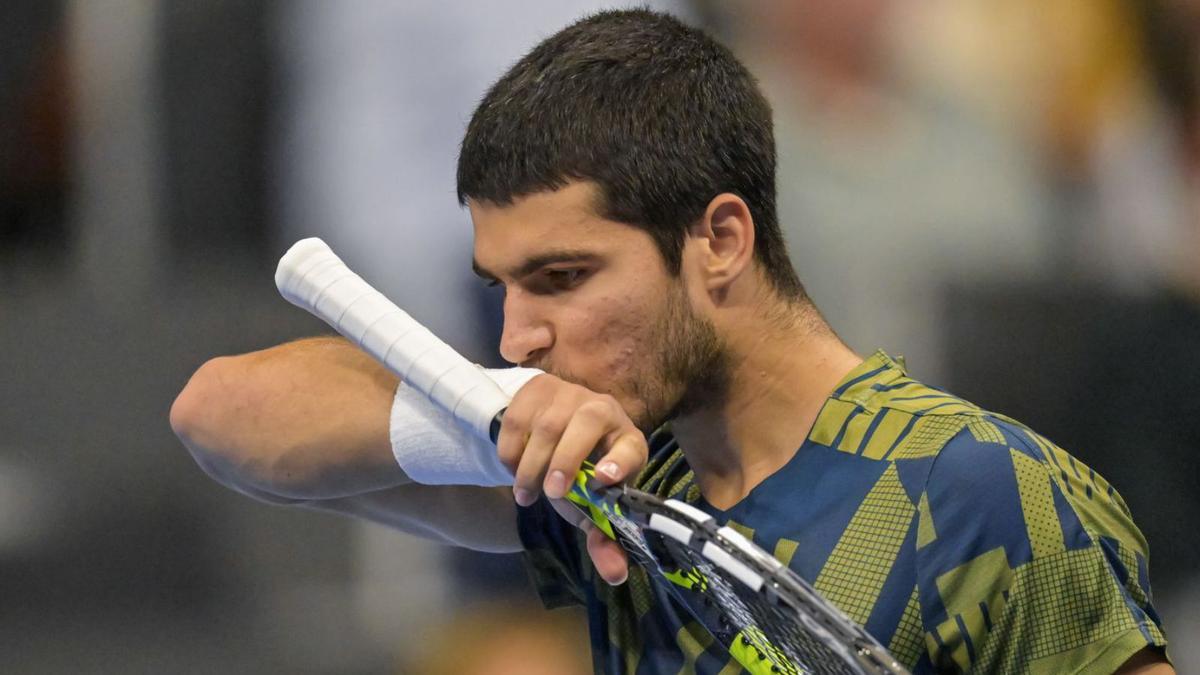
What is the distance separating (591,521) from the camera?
Answer: 1185 millimetres

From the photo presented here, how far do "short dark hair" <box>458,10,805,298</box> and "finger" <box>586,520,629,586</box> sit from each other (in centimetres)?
36

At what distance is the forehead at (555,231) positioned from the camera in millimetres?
1404

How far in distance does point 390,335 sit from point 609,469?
1.07 feet

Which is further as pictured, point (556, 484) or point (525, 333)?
point (525, 333)

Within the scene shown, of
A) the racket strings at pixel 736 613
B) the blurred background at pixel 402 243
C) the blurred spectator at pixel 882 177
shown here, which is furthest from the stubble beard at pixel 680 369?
the blurred spectator at pixel 882 177

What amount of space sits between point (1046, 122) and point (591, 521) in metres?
1.69

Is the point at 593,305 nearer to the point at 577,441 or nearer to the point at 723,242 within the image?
the point at 723,242

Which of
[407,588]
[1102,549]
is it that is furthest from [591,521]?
[407,588]

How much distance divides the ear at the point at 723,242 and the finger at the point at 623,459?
0.32 m

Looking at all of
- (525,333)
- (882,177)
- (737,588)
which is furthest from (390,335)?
(882,177)

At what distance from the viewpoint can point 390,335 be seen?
1.34 meters

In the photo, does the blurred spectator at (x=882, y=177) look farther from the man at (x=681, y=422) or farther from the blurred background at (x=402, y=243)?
the man at (x=681, y=422)

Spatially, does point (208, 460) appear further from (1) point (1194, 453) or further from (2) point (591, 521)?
(1) point (1194, 453)

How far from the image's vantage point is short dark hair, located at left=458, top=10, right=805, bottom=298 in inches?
56.6
